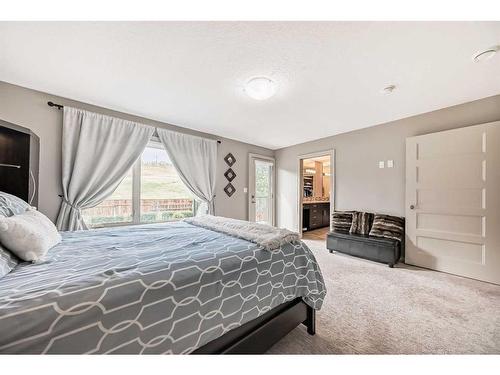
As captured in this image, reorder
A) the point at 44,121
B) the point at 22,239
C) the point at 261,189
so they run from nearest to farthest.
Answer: the point at 22,239 < the point at 44,121 < the point at 261,189

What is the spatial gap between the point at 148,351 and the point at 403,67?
291 cm

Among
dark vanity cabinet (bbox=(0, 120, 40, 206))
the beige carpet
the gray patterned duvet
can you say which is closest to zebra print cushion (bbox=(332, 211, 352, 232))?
the beige carpet

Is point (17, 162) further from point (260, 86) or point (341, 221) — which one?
point (341, 221)

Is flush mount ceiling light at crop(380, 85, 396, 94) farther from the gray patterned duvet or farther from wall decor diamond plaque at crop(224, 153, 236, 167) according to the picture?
wall decor diamond plaque at crop(224, 153, 236, 167)

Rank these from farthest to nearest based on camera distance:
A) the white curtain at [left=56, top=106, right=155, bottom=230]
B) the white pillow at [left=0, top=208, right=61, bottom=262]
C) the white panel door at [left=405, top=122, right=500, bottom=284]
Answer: the white curtain at [left=56, top=106, right=155, bottom=230]
the white panel door at [left=405, top=122, right=500, bottom=284]
the white pillow at [left=0, top=208, right=61, bottom=262]

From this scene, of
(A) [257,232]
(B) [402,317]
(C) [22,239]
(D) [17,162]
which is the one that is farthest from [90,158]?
(B) [402,317]

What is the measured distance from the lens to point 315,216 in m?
6.02

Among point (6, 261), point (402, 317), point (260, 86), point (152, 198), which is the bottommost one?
point (402, 317)

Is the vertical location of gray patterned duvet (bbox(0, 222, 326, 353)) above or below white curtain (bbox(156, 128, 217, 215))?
below

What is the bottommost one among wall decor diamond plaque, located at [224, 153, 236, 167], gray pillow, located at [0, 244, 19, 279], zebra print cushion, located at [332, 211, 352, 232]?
zebra print cushion, located at [332, 211, 352, 232]

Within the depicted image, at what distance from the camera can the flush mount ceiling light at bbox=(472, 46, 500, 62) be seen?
5.51 feet

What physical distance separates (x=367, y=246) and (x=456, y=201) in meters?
1.29

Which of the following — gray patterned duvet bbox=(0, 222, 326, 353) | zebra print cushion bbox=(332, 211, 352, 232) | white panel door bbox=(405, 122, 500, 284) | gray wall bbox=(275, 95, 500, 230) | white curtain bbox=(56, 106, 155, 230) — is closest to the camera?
gray patterned duvet bbox=(0, 222, 326, 353)

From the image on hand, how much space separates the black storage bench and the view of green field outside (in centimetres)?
280
